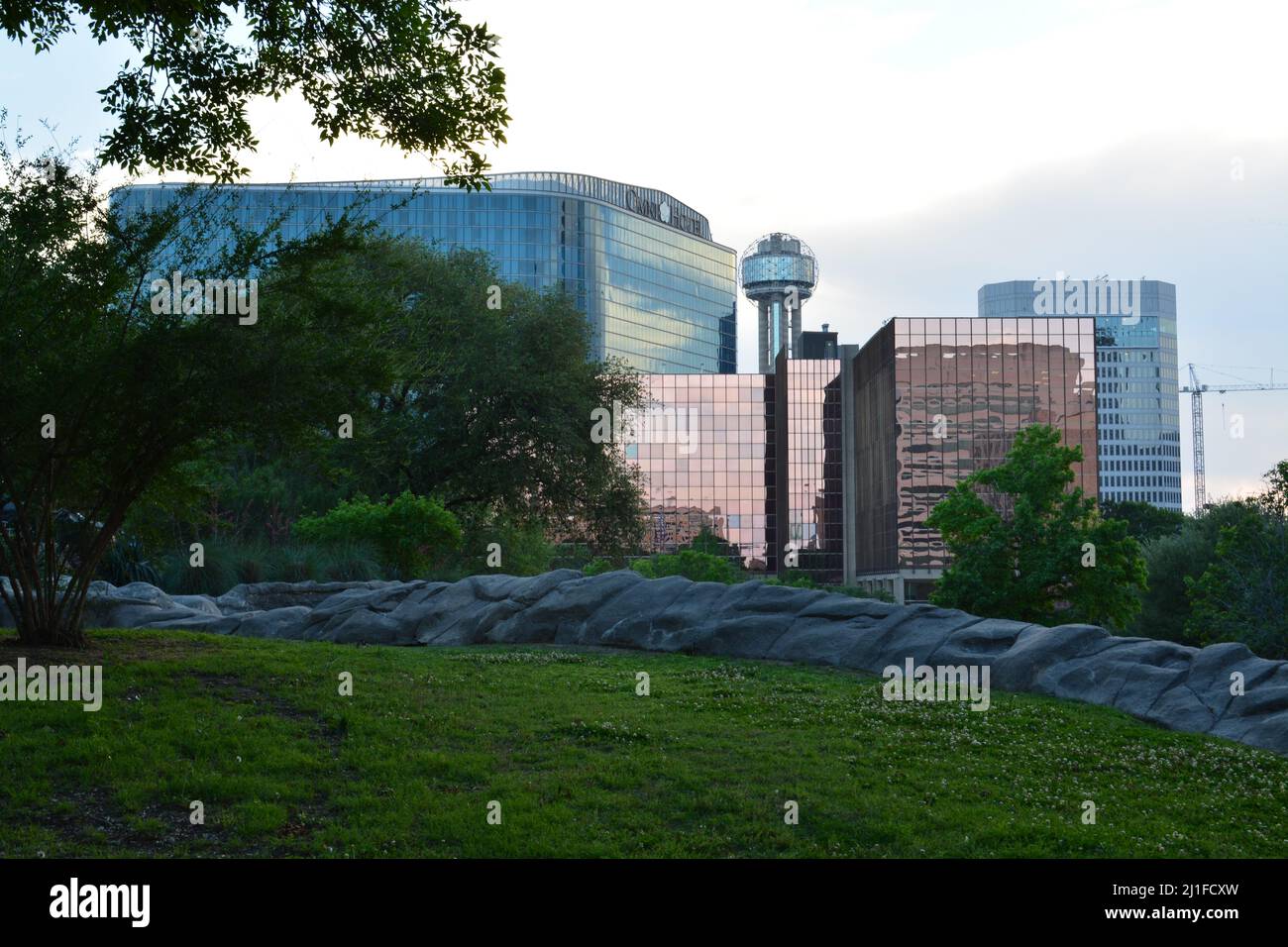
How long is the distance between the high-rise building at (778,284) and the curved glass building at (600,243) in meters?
18.9

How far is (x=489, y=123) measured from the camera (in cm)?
1452

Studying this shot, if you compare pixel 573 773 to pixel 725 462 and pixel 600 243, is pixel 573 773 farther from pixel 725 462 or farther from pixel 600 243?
pixel 600 243

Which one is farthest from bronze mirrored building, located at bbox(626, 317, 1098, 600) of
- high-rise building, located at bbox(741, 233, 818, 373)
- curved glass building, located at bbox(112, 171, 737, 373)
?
high-rise building, located at bbox(741, 233, 818, 373)

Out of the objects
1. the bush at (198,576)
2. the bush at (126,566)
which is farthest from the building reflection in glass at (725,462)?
the bush at (126,566)

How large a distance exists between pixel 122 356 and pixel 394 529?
16880mm

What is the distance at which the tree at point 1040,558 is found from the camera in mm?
31375

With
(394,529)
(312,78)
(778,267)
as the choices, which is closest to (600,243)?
(778,267)

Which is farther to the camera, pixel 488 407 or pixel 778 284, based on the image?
pixel 778 284

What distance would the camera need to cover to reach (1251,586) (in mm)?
29328

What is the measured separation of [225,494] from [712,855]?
31.7 meters

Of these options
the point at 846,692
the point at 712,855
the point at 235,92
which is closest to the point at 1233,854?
the point at 712,855

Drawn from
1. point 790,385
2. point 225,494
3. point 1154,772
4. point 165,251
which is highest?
point 790,385

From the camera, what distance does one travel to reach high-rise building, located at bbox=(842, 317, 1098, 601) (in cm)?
8038
